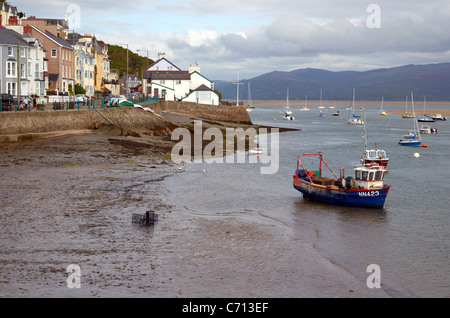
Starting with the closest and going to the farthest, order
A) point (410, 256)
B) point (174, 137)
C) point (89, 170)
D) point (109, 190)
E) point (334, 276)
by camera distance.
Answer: point (334, 276), point (410, 256), point (109, 190), point (89, 170), point (174, 137)

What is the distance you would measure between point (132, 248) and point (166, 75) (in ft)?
284

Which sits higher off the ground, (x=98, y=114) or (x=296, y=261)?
(x=98, y=114)

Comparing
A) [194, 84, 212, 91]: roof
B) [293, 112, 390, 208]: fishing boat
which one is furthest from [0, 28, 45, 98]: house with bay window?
[194, 84, 212, 91]: roof

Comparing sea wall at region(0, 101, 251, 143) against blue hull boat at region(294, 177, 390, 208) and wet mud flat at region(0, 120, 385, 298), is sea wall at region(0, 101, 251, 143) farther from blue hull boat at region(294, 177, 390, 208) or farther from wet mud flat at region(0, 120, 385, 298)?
blue hull boat at region(294, 177, 390, 208)

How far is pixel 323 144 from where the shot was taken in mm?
72688

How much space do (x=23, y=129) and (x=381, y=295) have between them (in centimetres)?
3411

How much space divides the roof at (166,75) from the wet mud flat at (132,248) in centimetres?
7135

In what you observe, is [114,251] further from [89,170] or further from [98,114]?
[98,114]

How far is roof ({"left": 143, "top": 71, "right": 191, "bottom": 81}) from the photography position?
338 feet

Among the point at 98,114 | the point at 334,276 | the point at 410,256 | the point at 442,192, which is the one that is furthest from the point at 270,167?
the point at 334,276

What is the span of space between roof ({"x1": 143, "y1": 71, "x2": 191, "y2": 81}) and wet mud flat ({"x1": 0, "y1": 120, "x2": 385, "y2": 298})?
234 feet

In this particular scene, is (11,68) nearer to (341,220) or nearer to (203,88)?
(341,220)

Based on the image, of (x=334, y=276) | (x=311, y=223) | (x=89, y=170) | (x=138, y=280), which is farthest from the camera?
(x=89, y=170)

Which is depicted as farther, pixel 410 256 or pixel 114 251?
pixel 410 256
